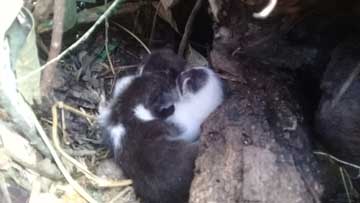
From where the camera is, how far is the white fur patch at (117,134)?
9.99 ft

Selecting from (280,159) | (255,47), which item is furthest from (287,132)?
(255,47)

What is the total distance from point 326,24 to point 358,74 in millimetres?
254

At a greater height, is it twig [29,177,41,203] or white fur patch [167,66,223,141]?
twig [29,177,41,203]

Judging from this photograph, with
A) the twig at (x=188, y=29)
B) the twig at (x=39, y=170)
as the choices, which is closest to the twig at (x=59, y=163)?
the twig at (x=39, y=170)

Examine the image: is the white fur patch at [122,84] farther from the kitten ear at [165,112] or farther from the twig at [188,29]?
the twig at [188,29]

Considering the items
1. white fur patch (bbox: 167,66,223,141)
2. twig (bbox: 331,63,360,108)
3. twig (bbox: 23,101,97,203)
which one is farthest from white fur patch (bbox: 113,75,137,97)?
twig (bbox: 331,63,360,108)

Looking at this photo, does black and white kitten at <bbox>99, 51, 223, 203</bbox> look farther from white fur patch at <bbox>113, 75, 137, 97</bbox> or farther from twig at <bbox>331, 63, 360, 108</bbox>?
twig at <bbox>331, 63, 360, 108</bbox>

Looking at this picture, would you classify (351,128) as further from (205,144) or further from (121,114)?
(121,114)

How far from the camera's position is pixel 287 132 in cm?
287

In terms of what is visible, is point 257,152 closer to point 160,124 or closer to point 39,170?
point 160,124

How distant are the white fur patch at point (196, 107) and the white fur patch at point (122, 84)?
0.75 feet

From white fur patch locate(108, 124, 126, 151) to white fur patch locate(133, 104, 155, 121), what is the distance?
0.08 metres

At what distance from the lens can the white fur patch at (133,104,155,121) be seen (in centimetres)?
306

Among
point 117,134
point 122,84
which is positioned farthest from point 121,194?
point 122,84
